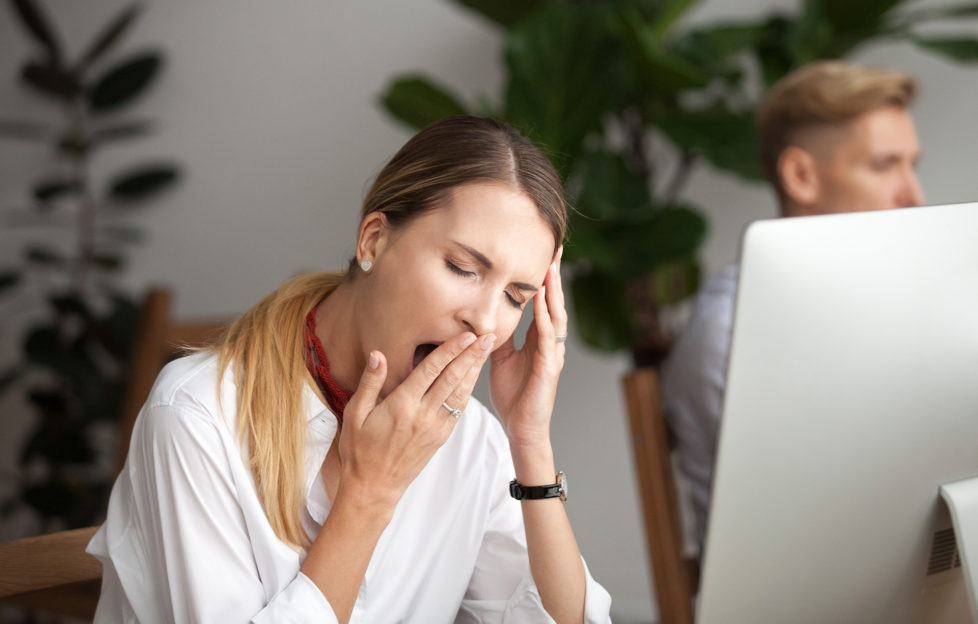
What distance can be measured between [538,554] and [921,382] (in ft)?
1.20

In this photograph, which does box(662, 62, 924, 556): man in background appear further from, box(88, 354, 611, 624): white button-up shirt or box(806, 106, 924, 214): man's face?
box(88, 354, 611, 624): white button-up shirt

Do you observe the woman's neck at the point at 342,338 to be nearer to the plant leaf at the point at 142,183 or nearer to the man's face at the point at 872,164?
the man's face at the point at 872,164

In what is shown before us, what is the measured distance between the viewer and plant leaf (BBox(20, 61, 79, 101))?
2.51m

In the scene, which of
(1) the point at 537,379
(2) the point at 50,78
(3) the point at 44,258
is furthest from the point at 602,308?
(2) the point at 50,78

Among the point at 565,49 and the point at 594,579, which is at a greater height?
the point at 565,49

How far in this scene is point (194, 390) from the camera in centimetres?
75

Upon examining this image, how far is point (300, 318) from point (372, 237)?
0.37ft

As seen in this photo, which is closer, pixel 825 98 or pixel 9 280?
pixel 825 98

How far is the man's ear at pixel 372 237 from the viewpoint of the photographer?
791mm

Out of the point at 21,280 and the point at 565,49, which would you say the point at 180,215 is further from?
the point at 565,49

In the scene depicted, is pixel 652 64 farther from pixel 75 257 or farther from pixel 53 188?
pixel 75 257

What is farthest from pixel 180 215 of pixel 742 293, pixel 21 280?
pixel 742 293

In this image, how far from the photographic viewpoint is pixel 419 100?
1.60 m

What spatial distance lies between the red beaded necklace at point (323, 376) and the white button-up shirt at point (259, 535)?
3 cm
